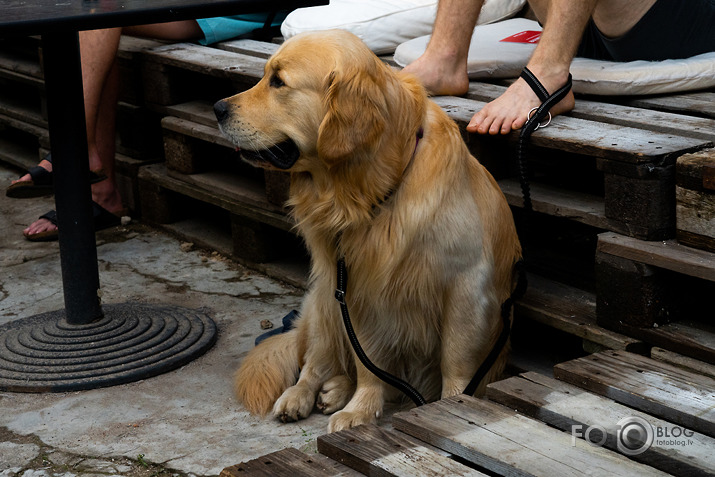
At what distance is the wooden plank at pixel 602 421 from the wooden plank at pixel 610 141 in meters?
0.60

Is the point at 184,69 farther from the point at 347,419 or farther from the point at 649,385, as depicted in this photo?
the point at 649,385

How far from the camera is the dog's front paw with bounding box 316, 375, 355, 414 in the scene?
2.71 metres

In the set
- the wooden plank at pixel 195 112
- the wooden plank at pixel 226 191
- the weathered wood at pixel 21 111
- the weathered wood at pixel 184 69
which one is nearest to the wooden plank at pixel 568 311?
the wooden plank at pixel 226 191

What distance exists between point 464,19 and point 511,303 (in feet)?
3.46

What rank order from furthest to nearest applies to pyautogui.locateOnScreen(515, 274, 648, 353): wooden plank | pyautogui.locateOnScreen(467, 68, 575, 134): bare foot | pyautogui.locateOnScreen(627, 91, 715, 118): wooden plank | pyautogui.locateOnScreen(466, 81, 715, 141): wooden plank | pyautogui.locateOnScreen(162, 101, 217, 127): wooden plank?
1. pyautogui.locateOnScreen(162, 101, 217, 127): wooden plank
2. pyautogui.locateOnScreen(627, 91, 715, 118): wooden plank
3. pyautogui.locateOnScreen(467, 68, 575, 134): bare foot
4. pyautogui.locateOnScreen(466, 81, 715, 141): wooden plank
5. pyautogui.locateOnScreen(515, 274, 648, 353): wooden plank

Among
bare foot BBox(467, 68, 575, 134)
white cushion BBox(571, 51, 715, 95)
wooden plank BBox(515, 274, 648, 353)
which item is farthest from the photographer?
white cushion BBox(571, 51, 715, 95)

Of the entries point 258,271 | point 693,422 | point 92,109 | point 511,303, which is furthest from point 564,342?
point 92,109

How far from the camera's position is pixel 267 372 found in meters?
2.79

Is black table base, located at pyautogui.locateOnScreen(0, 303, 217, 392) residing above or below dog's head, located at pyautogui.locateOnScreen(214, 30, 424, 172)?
below

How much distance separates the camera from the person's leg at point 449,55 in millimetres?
3121

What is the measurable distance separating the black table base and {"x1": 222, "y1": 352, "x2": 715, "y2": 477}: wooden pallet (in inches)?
42.9

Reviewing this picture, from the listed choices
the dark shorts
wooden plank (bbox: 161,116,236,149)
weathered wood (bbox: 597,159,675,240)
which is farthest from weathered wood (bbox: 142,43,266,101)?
weathered wood (bbox: 597,159,675,240)

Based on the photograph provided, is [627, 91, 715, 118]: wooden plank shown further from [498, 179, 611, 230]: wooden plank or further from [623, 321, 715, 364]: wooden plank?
[623, 321, 715, 364]: wooden plank

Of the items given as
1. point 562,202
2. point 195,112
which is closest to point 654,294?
point 562,202
